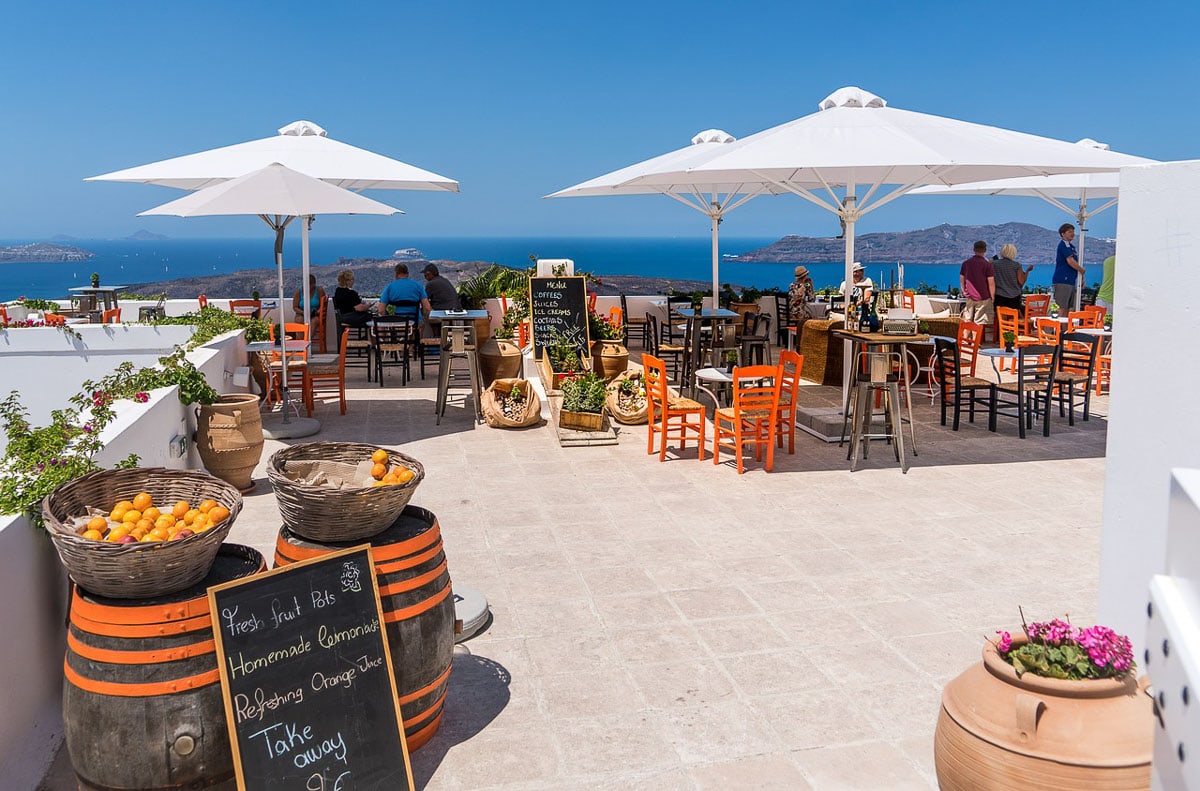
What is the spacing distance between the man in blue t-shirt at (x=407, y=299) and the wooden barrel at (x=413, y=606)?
9508 mm

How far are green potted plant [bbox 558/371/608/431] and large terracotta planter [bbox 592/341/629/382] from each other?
1688 mm

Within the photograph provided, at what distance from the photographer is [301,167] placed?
34.0ft

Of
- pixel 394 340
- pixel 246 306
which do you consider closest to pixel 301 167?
pixel 394 340

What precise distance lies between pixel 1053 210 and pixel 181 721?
17423mm

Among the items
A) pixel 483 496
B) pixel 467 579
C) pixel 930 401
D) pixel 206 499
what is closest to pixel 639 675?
pixel 467 579

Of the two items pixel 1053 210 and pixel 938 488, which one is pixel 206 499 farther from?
pixel 1053 210

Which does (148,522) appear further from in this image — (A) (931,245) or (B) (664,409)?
(A) (931,245)

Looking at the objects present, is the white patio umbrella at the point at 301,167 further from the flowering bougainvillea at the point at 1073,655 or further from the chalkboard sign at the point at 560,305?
the flowering bougainvillea at the point at 1073,655

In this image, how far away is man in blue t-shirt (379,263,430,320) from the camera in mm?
12633

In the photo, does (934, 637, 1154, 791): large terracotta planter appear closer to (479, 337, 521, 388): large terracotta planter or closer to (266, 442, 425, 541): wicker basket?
(266, 442, 425, 541): wicker basket

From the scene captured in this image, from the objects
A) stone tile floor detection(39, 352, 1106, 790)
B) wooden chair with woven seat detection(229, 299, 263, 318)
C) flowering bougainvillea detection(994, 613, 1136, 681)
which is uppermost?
wooden chair with woven seat detection(229, 299, 263, 318)

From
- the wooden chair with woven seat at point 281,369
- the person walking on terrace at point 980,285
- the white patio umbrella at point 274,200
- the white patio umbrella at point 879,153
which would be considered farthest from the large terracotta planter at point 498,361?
the person walking on terrace at point 980,285

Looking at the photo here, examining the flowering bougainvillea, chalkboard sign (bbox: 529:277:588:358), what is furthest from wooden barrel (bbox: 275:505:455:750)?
chalkboard sign (bbox: 529:277:588:358)

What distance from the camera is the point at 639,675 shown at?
13.3 feet
